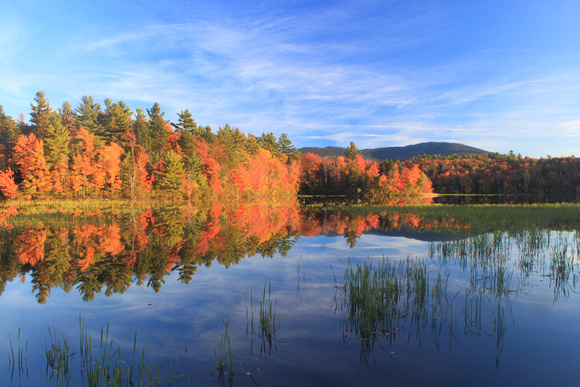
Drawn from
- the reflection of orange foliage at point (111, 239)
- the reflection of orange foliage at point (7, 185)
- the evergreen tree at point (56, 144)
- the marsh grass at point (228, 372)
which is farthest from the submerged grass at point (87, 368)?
the evergreen tree at point (56, 144)

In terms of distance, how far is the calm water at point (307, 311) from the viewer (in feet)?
15.8

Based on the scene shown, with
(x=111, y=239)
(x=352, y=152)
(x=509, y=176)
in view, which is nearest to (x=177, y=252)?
(x=111, y=239)

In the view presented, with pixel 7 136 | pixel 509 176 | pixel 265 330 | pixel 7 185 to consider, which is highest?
pixel 7 136

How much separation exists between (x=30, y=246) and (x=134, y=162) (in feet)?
127

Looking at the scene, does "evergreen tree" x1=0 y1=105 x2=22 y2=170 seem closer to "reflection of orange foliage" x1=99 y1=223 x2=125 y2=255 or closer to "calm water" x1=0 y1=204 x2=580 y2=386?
"reflection of orange foliage" x1=99 y1=223 x2=125 y2=255

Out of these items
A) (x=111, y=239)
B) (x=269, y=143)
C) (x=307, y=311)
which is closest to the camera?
(x=307, y=311)

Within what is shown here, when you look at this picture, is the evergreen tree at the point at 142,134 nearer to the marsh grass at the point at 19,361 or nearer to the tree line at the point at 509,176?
the marsh grass at the point at 19,361

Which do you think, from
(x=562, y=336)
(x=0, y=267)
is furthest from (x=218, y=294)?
(x=0, y=267)

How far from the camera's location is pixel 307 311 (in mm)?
7023

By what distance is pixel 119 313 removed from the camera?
7.14 m

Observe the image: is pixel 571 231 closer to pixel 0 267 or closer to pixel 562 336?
pixel 562 336

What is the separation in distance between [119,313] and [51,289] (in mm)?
3465

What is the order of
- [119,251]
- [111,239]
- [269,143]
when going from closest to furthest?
1. [119,251]
2. [111,239]
3. [269,143]

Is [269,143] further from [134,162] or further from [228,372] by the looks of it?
[228,372]
